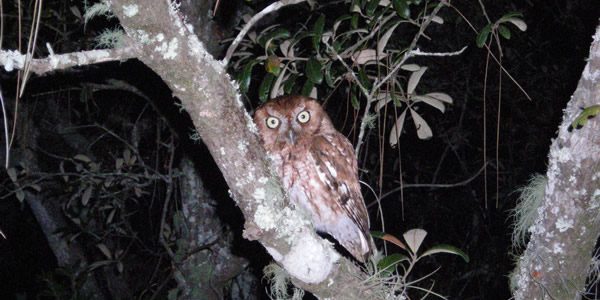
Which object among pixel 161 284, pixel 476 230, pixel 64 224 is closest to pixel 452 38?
pixel 476 230

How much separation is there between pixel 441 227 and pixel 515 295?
2.97 metres

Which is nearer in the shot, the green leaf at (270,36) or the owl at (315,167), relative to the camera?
the green leaf at (270,36)

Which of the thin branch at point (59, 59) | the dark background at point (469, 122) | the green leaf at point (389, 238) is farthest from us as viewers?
the dark background at point (469, 122)

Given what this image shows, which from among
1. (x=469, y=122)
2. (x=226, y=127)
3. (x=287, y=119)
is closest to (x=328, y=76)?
(x=287, y=119)

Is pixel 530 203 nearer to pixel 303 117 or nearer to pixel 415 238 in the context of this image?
pixel 415 238

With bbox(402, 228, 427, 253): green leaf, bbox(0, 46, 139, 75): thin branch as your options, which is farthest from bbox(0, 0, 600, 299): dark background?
bbox(0, 46, 139, 75): thin branch

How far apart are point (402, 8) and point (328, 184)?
0.80 metres

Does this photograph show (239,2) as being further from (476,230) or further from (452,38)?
(476,230)

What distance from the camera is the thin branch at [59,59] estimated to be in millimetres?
1188

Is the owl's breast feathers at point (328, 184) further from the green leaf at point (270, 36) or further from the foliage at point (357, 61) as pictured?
the green leaf at point (270, 36)

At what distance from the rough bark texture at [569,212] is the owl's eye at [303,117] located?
1.21 m

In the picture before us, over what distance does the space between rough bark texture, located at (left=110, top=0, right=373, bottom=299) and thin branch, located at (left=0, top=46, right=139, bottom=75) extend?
0.04m

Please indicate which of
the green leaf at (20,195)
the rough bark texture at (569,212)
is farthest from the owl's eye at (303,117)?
the green leaf at (20,195)

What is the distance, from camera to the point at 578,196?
1516 millimetres
